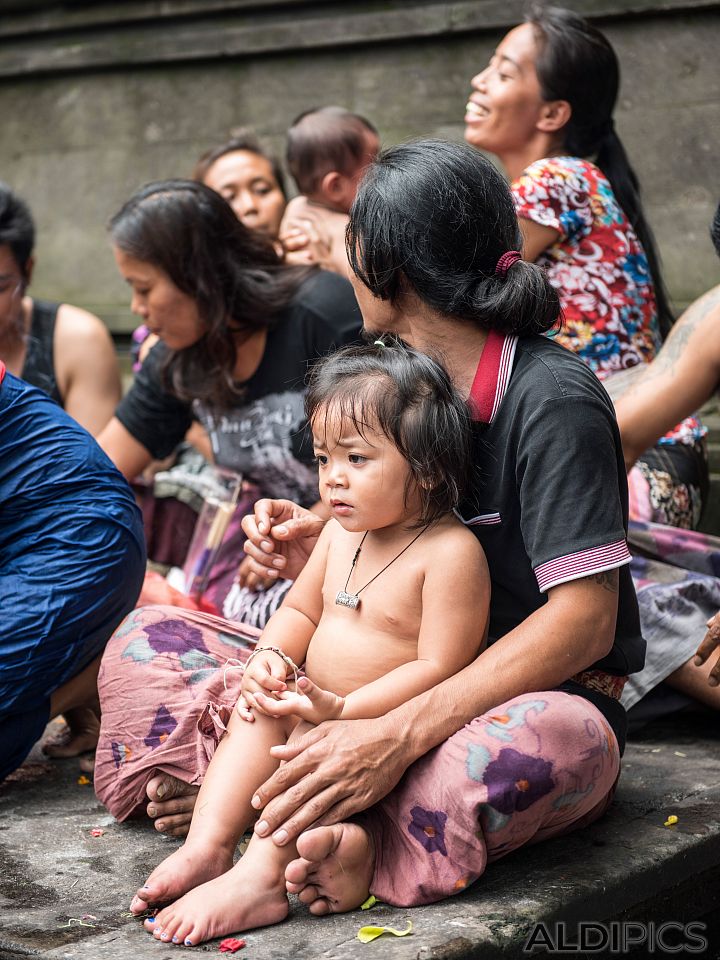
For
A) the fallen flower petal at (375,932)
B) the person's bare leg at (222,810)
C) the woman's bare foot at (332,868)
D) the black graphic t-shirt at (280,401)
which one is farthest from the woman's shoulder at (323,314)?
the fallen flower petal at (375,932)

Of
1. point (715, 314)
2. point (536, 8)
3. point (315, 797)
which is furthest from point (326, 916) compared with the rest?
point (536, 8)

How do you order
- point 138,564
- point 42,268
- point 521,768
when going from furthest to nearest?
point 42,268 → point 138,564 → point 521,768

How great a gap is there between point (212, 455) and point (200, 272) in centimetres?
72

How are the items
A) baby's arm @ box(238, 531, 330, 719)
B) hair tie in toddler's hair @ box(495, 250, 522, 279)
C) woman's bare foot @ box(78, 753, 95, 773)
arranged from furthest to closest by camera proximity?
1. woman's bare foot @ box(78, 753, 95, 773)
2. baby's arm @ box(238, 531, 330, 719)
3. hair tie in toddler's hair @ box(495, 250, 522, 279)

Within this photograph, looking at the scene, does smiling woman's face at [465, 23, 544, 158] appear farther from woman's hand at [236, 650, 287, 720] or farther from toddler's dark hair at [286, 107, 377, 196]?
woman's hand at [236, 650, 287, 720]

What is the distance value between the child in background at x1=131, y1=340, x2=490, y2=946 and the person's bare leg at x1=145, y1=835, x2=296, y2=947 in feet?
0.07

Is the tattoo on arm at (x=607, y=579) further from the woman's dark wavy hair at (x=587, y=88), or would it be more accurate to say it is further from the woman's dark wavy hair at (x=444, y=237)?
the woman's dark wavy hair at (x=587, y=88)

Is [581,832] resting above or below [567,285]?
below

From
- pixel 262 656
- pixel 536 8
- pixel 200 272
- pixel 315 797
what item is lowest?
pixel 315 797

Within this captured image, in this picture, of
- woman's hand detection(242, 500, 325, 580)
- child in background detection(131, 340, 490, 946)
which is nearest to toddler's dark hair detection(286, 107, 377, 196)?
woman's hand detection(242, 500, 325, 580)

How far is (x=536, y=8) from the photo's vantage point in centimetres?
397

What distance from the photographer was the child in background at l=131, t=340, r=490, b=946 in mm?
2273

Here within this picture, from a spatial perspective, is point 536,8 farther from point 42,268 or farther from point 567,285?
point 42,268

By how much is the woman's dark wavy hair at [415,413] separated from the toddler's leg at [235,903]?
740 millimetres
